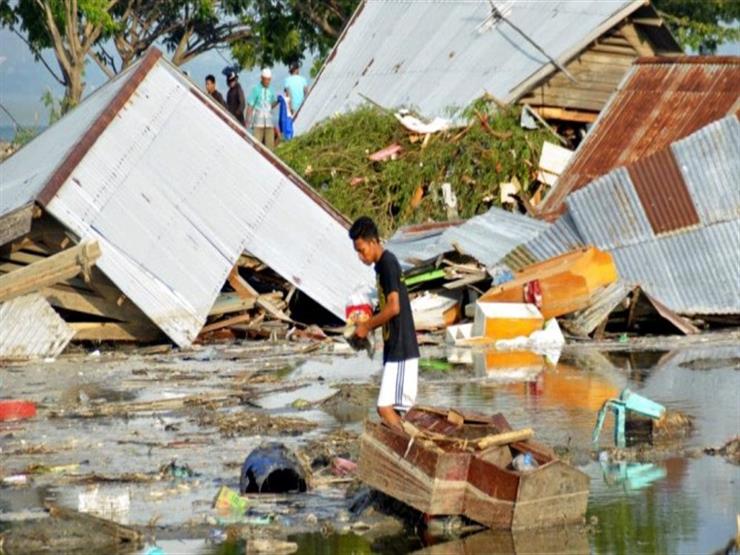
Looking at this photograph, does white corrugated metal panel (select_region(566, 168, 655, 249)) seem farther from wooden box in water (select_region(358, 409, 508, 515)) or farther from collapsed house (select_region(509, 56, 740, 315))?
wooden box in water (select_region(358, 409, 508, 515))

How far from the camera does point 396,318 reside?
10234mm

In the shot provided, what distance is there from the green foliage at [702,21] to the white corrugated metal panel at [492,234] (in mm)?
20906

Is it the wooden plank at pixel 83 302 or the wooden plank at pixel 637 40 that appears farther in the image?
the wooden plank at pixel 637 40

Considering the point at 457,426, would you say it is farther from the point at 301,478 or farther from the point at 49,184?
the point at 49,184

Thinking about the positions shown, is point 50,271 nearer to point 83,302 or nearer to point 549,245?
point 83,302

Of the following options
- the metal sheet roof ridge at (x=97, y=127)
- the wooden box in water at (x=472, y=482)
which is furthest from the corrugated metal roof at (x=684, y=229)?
the wooden box in water at (x=472, y=482)

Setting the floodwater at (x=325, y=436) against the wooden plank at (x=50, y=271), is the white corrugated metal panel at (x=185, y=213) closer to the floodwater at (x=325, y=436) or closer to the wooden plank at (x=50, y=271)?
the wooden plank at (x=50, y=271)

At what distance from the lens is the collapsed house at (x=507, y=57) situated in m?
26.9

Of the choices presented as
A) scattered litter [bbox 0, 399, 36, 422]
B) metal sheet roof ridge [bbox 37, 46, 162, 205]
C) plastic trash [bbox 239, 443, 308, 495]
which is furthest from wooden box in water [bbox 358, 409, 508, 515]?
metal sheet roof ridge [bbox 37, 46, 162, 205]

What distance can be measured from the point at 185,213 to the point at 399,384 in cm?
1008

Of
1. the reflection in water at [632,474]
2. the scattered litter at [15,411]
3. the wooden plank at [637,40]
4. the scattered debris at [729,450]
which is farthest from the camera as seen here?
the wooden plank at [637,40]

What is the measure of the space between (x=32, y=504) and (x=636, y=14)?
19.3 m

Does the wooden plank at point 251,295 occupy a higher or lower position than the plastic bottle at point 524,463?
higher

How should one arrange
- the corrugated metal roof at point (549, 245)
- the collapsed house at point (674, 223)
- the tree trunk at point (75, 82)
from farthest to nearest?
the tree trunk at point (75, 82)
the corrugated metal roof at point (549, 245)
the collapsed house at point (674, 223)
